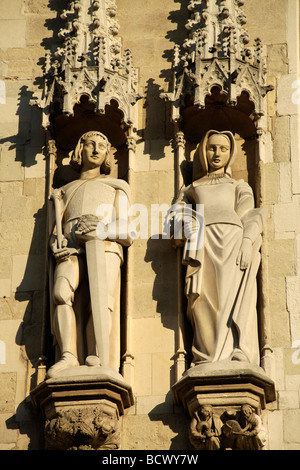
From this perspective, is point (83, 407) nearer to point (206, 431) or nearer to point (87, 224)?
point (206, 431)

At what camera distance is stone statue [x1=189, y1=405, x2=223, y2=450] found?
35.9ft

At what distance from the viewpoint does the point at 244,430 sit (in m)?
10.9

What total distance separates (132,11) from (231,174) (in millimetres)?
2113

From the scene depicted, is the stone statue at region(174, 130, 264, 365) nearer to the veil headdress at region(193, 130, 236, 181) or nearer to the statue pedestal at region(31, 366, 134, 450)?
the veil headdress at region(193, 130, 236, 181)

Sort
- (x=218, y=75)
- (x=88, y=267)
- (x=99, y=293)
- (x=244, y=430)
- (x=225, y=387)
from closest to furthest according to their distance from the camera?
(x=244, y=430) < (x=225, y=387) < (x=99, y=293) < (x=88, y=267) < (x=218, y=75)

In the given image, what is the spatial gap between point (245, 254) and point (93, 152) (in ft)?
5.87

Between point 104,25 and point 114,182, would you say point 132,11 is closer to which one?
point 104,25

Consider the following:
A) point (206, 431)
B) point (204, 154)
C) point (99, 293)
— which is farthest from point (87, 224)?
point (206, 431)

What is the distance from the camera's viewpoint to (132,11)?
530 inches

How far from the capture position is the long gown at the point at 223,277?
448 inches

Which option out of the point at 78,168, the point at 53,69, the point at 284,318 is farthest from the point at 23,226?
the point at 284,318

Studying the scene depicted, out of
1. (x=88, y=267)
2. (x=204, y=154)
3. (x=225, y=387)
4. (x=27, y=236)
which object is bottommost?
(x=225, y=387)

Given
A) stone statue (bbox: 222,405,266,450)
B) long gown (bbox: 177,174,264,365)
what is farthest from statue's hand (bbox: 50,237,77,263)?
stone statue (bbox: 222,405,266,450)

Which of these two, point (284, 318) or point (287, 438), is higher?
point (284, 318)
